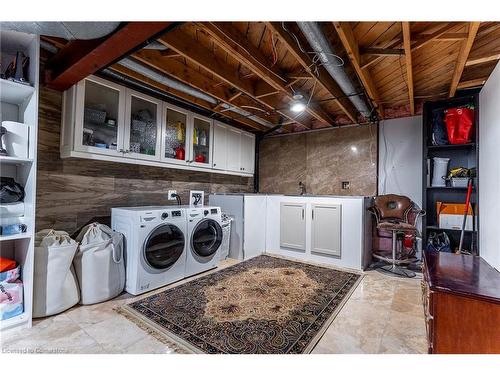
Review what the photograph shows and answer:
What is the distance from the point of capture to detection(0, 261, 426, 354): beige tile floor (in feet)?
5.35

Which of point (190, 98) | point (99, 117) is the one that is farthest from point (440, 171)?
point (99, 117)

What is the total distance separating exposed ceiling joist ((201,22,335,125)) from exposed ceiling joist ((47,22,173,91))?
42 centimetres

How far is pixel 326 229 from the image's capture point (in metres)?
3.50

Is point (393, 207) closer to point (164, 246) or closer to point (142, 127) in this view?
point (164, 246)

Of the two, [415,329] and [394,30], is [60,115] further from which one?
[415,329]

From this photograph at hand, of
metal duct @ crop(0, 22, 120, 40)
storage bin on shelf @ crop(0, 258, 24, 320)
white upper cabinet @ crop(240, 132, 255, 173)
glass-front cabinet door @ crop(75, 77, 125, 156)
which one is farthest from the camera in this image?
white upper cabinet @ crop(240, 132, 255, 173)

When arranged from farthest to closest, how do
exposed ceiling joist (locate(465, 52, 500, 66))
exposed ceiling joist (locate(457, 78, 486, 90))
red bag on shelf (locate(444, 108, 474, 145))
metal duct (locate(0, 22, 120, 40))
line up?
red bag on shelf (locate(444, 108, 474, 145)) → exposed ceiling joist (locate(457, 78, 486, 90)) → exposed ceiling joist (locate(465, 52, 500, 66)) → metal duct (locate(0, 22, 120, 40))

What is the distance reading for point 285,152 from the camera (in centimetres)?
476

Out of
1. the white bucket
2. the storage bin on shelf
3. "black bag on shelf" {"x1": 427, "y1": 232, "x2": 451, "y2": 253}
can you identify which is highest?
the white bucket

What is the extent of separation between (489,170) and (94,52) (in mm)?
3417

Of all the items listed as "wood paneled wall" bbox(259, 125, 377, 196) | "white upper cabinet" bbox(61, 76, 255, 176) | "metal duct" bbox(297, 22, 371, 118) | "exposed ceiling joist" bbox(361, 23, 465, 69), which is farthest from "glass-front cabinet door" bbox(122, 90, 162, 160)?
"exposed ceiling joist" bbox(361, 23, 465, 69)

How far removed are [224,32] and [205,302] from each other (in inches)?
89.7

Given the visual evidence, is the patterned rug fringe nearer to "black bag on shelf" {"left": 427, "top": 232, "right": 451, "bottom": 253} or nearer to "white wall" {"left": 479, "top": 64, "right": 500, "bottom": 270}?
"white wall" {"left": 479, "top": 64, "right": 500, "bottom": 270}
